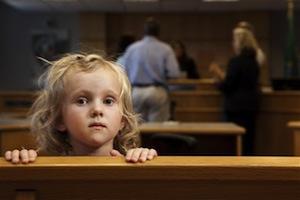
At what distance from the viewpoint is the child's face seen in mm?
1325

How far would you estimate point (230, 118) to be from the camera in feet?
17.4

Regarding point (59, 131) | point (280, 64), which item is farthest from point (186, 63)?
point (59, 131)

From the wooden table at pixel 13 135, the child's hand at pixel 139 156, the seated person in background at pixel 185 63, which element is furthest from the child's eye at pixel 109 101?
the seated person in background at pixel 185 63

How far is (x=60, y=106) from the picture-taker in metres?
1.42

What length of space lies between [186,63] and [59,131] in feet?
18.0

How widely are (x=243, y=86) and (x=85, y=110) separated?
3.96 meters

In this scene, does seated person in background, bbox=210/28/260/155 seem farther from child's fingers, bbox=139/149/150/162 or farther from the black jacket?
child's fingers, bbox=139/149/150/162

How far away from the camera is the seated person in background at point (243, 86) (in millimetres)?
5004

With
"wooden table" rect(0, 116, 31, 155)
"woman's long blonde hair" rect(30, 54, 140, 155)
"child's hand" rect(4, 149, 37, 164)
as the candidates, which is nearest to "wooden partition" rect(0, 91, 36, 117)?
"wooden table" rect(0, 116, 31, 155)

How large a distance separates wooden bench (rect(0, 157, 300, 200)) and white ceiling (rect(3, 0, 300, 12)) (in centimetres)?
875

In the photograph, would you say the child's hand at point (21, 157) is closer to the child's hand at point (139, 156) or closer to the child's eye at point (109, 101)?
the child's hand at point (139, 156)

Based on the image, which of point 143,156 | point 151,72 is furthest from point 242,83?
point 143,156

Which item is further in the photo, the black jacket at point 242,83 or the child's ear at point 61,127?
the black jacket at point 242,83

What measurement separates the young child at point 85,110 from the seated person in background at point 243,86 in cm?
362
